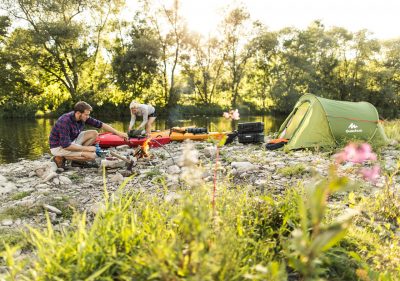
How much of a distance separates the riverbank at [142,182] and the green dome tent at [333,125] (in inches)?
23.8

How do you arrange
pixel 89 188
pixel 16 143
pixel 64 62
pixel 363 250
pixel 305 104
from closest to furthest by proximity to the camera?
pixel 363 250 → pixel 89 188 → pixel 305 104 → pixel 16 143 → pixel 64 62

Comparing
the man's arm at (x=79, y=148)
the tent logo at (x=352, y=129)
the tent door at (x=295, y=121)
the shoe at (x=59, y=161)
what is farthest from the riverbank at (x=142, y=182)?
the tent door at (x=295, y=121)

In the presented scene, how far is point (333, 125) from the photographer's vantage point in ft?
29.4

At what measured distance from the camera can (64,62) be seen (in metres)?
32.3

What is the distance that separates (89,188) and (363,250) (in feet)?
15.7

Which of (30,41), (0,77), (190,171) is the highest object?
(30,41)

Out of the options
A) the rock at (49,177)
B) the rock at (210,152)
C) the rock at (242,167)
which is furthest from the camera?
the rock at (210,152)

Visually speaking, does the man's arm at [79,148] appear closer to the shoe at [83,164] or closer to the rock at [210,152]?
the shoe at [83,164]

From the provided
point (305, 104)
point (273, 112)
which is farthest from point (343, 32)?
point (305, 104)

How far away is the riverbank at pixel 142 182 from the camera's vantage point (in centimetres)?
441

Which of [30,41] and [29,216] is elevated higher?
[30,41]

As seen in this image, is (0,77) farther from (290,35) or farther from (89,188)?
(290,35)

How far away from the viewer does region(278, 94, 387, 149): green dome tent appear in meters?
8.97

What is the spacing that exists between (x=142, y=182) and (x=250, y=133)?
18.3ft
